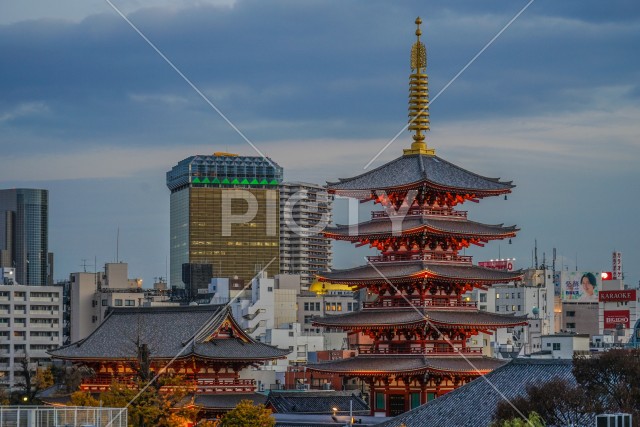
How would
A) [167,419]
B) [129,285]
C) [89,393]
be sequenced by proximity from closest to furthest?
1. [167,419]
2. [89,393]
3. [129,285]

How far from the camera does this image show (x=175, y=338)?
312ft

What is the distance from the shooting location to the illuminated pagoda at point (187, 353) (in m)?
92.2

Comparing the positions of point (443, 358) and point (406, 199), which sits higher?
point (406, 199)

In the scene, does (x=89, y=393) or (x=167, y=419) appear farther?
(x=89, y=393)

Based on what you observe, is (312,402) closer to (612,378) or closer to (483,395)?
(483,395)

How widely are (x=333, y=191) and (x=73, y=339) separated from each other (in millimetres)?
69519

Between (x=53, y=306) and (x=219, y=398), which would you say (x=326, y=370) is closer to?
(x=219, y=398)

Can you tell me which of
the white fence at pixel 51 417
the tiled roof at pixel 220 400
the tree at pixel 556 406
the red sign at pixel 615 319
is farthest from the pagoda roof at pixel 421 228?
the red sign at pixel 615 319

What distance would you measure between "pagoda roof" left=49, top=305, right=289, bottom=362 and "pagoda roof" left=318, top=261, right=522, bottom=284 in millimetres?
6936

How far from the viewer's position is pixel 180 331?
315ft

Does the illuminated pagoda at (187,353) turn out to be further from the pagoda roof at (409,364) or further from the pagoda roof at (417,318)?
the pagoda roof at (409,364)

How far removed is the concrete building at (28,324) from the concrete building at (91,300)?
8.39 feet

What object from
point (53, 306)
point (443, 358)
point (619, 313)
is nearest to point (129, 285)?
point (53, 306)

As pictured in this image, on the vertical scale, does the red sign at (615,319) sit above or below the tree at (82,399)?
above
